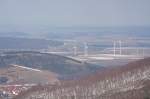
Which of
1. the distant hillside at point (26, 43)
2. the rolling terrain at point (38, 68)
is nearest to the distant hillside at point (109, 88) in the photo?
the rolling terrain at point (38, 68)

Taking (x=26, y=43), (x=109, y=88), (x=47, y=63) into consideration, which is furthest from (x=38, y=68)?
(x=26, y=43)

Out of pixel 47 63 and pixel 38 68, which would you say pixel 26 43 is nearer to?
pixel 47 63

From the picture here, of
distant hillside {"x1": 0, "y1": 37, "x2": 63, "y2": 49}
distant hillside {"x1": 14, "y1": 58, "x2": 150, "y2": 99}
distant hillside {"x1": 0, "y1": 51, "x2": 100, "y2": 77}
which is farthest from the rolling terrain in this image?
distant hillside {"x1": 0, "y1": 37, "x2": 63, "y2": 49}

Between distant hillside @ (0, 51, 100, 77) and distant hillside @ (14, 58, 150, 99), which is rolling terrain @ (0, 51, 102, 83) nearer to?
distant hillside @ (0, 51, 100, 77)

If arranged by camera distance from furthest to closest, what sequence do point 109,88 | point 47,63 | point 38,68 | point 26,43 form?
point 26,43 → point 47,63 → point 38,68 → point 109,88

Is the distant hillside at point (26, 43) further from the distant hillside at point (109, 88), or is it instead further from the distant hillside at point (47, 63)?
the distant hillside at point (109, 88)
